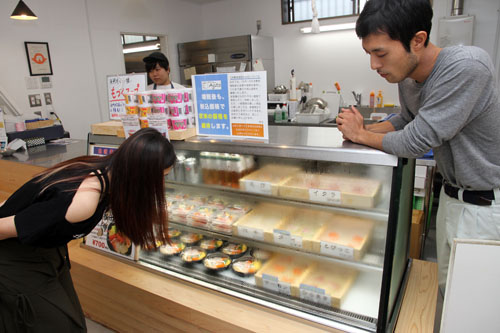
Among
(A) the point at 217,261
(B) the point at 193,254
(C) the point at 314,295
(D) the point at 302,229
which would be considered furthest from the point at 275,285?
(B) the point at 193,254

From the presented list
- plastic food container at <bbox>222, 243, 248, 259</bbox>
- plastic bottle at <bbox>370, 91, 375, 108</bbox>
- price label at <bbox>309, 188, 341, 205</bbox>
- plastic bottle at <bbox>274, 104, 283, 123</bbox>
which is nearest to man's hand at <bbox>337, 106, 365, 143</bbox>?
price label at <bbox>309, 188, 341, 205</bbox>

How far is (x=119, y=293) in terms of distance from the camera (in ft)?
7.59

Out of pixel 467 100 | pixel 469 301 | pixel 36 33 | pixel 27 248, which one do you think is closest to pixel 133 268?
pixel 27 248

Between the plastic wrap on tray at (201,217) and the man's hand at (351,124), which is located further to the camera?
the plastic wrap on tray at (201,217)

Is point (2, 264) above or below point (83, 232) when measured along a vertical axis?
below

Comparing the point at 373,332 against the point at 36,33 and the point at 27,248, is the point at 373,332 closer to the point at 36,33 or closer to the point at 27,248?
the point at 27,248

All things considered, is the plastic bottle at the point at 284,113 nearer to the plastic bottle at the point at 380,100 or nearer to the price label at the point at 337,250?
the plastic bottle at the point at 380,100

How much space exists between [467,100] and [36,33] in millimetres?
5457

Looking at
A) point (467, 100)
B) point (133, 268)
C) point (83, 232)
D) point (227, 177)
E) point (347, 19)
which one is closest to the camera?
point (467, 100)

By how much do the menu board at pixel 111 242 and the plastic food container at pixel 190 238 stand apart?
0.36m

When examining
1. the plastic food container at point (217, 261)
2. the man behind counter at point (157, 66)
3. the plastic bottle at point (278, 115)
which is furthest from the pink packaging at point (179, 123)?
the plastic bottle at point (278, 115)

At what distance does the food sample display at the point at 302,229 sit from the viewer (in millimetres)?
1902

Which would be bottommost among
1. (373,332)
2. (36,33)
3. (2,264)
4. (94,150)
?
(373,332)

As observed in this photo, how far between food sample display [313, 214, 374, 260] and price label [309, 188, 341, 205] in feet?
0.74
